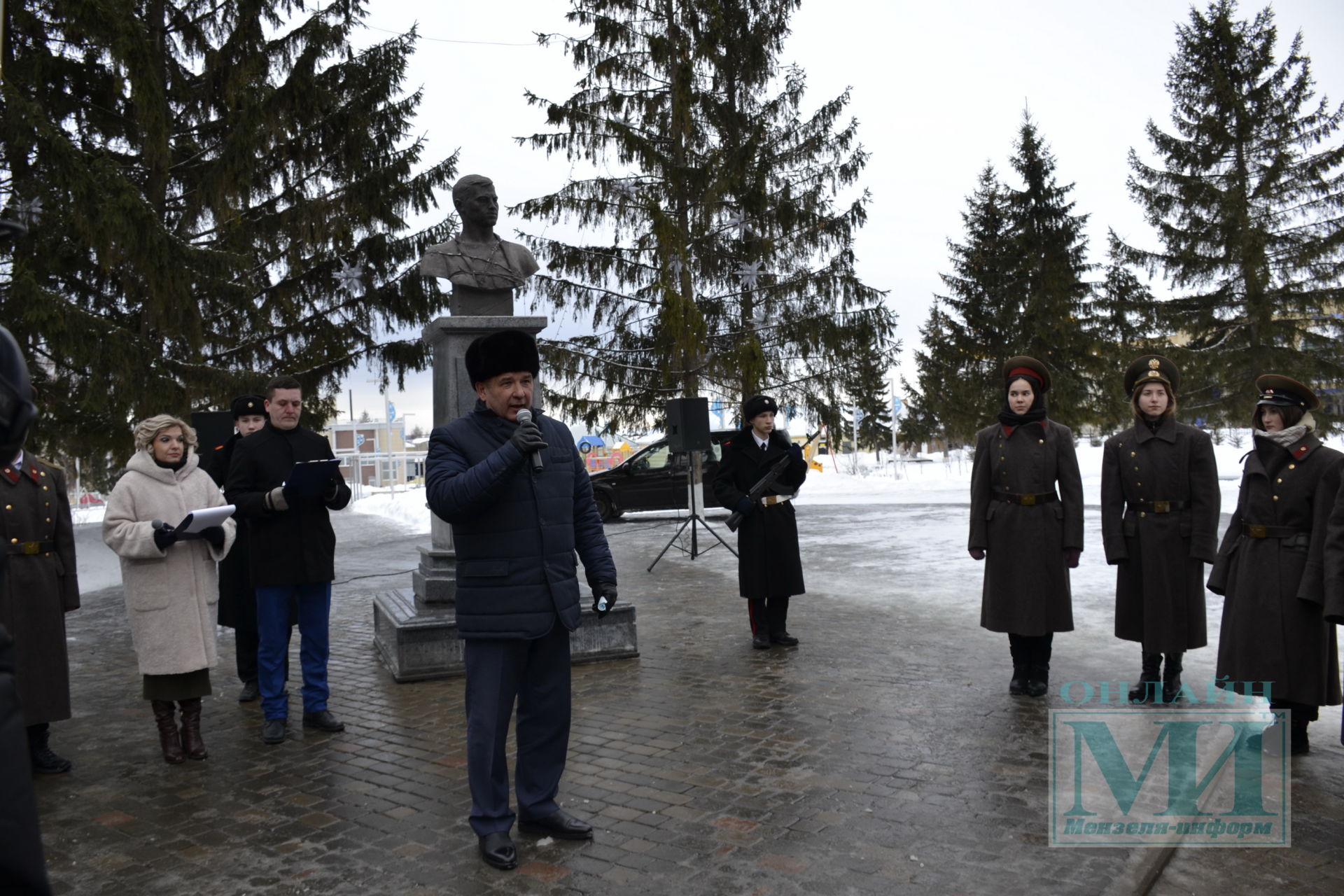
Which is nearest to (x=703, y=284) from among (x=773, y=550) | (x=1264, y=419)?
(x=773, y=550)

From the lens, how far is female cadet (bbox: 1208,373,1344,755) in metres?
4.54

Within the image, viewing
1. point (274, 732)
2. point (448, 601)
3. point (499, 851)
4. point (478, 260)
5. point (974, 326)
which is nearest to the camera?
point (499, 851)

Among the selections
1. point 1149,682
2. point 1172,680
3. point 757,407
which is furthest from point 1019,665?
point 757,407

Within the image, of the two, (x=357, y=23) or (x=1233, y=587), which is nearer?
(x=1233, y=587)

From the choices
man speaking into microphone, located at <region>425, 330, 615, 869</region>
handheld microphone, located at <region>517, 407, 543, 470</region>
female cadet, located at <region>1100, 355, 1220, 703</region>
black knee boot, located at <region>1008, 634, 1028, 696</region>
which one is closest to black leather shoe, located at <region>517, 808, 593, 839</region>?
man speaking into microphone, located at <region>425, 330, 615, 869</region>

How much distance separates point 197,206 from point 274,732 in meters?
10.1

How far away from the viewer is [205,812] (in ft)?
14.2

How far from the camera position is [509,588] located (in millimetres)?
3732

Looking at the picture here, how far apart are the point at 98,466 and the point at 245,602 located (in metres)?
7.81

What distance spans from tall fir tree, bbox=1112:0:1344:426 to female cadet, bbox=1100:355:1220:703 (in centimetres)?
2108

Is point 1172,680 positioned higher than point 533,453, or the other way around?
point 533,453

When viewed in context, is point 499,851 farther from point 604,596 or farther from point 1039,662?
point 1039,662

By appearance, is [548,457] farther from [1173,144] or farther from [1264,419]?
[1173,144]

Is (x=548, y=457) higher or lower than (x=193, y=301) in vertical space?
lower
